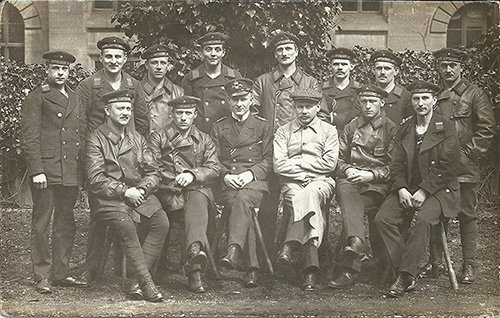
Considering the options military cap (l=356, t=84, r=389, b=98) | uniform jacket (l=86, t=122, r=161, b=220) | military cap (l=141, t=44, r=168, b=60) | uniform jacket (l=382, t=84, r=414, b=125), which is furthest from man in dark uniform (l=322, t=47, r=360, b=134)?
uniform jacket (l=86, t=122, r=161, b=220)

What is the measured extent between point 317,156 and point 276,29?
1.29m

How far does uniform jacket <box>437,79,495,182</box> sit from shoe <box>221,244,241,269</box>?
2.12m

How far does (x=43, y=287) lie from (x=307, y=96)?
2922 millimetres

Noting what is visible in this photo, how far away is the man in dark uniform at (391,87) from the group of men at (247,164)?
11 mm

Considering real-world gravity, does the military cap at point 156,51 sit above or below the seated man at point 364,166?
above

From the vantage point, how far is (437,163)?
551 centimetres

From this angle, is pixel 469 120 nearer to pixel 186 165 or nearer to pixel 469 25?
pixel 469 25

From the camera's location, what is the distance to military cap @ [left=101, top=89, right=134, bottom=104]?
5.46 m

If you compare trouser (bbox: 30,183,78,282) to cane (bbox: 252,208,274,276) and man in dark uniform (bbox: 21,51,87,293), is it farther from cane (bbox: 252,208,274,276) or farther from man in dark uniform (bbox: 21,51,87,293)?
cane (bbox: 252,208,274,276)

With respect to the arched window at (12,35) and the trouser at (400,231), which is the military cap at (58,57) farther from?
the trouser at (400,231)

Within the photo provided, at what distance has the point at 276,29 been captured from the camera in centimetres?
596

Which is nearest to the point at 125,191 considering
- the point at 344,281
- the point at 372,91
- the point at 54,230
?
the point at 54,230

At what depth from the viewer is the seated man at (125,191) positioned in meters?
5.36

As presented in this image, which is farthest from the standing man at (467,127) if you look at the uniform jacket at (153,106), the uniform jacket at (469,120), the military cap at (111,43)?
the military cap at (111,43)
